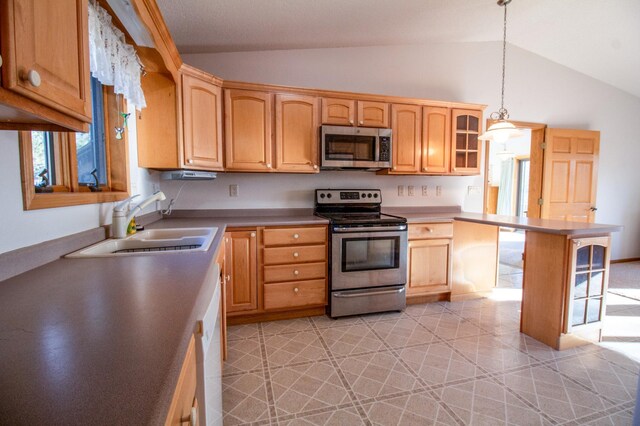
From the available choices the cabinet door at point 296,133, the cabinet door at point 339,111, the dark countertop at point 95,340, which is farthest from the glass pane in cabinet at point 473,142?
the dark countertop at point 95,340

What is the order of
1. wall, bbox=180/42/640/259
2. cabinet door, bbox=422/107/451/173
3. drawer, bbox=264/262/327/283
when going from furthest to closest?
cabinet door, bbox=422/107/451/173
wall, bbox=180/42/640/259
drawer, bbox=264/262/327/283

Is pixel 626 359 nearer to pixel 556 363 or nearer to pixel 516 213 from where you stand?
pixel 556 363

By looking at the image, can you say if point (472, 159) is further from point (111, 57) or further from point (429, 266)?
point (111, 57)

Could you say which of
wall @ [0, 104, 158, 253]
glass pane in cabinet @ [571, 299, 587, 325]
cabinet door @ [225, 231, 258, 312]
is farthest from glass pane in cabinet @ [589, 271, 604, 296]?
wall @ [0, 104, 158, 253]

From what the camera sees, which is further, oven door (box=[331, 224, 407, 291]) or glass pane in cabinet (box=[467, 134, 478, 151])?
glass pane in cabinet (box=[467, 134, 478, 151])

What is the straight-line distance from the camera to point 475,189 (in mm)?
3816

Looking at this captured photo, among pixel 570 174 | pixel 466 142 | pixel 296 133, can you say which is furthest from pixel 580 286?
pixel 296 133

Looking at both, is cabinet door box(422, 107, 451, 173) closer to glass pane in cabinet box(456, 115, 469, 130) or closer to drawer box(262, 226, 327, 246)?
glass pane in cabinet box(456, 115, 469, 130)

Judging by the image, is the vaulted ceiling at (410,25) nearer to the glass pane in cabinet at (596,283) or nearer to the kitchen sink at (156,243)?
the kitchen sink at (156,243)

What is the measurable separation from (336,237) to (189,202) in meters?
1.48

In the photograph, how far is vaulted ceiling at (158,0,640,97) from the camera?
2412 millimetres

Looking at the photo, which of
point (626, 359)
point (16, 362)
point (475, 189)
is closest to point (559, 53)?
point (475, 189)

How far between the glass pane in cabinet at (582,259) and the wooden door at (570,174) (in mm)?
1937

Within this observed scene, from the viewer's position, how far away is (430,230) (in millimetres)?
3068
